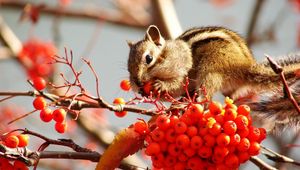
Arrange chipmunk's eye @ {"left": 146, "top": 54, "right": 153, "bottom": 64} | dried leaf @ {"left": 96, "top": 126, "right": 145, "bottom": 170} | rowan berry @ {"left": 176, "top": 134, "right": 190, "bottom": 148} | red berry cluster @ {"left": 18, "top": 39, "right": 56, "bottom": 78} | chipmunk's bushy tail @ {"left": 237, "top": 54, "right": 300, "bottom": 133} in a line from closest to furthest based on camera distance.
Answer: rowan berry @ {"left": 176, "top": 134, "right": 190, "bottom": 148} < dried leaf @ {"left": 96, "top": 126, "right": 145, "bottom": 170} < chipmunk's bushy tail @ {"left": 237, "top": 54, "right": 300, "bottom": 133} < chipmunk's eye @ {"left": 146, "top": 54, "right": 153, "bottom": 64} < red berry cluster @ {"left": 18, "top": 39, "right": 56, "bottom": 78}

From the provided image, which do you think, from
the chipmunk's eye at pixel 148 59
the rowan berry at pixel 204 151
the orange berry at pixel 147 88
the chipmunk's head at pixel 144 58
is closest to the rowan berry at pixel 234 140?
the rowan berry at pixel 204 151

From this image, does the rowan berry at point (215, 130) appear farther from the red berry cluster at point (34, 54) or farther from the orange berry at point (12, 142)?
the red berry cluster at point (34, 54)

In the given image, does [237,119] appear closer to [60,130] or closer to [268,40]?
[60,130]

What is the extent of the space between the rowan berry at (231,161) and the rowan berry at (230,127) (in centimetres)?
11

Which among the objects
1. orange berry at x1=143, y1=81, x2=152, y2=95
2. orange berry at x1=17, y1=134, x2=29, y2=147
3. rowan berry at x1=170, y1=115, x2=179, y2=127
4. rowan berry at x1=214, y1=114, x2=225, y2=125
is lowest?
rowan berry at x1=214, y1=114, x2=225, y2=125

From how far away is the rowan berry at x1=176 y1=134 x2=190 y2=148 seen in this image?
2529 mm

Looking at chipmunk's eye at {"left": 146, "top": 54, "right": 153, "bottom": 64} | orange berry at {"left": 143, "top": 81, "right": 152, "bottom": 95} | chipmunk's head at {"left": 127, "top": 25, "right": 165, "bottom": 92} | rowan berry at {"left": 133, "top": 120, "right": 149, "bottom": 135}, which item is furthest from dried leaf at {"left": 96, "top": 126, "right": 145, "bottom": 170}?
chipmunk's eye at {"left": 146, "top": 54, "right": 153, "bottom": 64}

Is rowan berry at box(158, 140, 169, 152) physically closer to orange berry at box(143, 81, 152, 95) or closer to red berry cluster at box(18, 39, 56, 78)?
orange berry at box(143, 81, 152, 95)

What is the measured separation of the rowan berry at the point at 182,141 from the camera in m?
2.53

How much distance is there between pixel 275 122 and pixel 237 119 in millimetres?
966

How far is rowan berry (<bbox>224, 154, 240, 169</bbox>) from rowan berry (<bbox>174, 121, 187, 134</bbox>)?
0.24 metres

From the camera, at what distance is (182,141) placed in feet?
8.29

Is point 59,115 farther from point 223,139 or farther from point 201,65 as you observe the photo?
point 201,65

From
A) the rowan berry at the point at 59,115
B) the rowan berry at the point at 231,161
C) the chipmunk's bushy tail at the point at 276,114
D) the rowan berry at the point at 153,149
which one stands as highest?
the chipmunk's bushy tail at the point at 276,114
